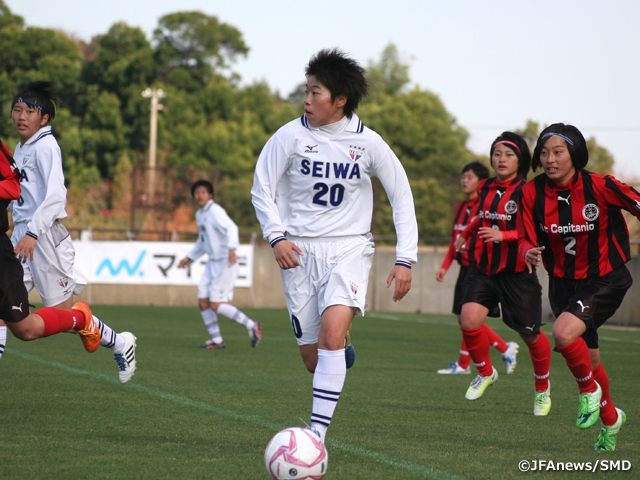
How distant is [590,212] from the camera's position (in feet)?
18.0

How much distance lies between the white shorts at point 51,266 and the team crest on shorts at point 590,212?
12.1 feet

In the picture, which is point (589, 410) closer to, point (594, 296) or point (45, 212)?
point (594, 296)

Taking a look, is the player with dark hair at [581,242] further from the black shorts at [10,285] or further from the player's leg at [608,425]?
the black shorts at [10,285]

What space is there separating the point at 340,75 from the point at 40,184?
260cm

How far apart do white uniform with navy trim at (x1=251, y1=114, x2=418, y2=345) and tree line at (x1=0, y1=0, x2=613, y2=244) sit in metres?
27.0

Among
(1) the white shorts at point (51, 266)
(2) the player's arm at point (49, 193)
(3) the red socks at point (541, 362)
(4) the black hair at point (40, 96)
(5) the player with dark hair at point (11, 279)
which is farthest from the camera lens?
(3) the red socks at point (541, 362)

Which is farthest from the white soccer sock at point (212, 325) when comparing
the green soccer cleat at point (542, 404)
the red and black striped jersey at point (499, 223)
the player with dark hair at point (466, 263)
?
the green soccer cleat at point (542, 404)

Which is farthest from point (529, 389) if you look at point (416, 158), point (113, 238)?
point (416, 158)

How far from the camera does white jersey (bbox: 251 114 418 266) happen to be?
516cm

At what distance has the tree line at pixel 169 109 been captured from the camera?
4369cm

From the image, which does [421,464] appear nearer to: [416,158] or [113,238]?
[113,238]

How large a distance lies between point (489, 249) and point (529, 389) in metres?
1.69

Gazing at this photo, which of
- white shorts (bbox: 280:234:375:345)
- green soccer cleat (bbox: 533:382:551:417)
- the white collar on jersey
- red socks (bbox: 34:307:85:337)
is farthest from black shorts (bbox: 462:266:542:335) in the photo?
red socks (bbox: 34:307:85:337)

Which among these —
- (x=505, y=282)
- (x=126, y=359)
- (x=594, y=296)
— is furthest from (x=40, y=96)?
(x=594, y=296)
